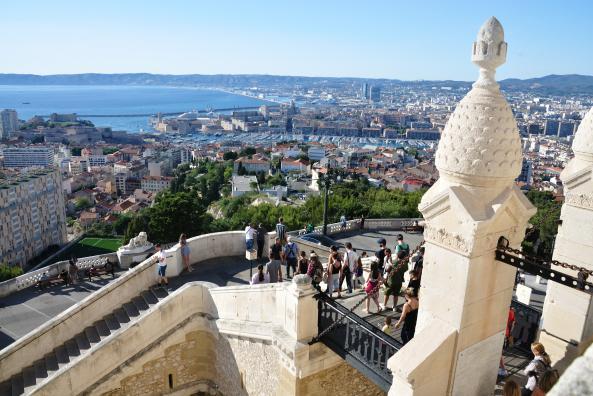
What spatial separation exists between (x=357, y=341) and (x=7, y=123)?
213826mm

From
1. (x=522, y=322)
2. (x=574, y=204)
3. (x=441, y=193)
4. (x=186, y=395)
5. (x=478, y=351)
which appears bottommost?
(x=186, y=395)

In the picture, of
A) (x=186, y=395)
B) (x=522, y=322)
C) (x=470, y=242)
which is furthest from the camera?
(x=186, y=395)

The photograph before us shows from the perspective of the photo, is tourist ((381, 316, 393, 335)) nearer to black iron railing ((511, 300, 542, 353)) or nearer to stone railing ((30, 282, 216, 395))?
black iron railing ((511, 300, 542, 353))

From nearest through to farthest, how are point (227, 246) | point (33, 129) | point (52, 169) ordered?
point (227, 246) < point (52, 169) < point (33, 129)

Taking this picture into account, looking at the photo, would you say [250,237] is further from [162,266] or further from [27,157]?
[27,157]

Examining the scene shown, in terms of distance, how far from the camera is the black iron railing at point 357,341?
5727 mm

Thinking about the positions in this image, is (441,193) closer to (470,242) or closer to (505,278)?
(470,242)

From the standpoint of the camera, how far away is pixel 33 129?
180250 mm

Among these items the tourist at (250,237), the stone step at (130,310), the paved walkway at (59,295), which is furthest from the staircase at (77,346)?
the tourist at (250,237)

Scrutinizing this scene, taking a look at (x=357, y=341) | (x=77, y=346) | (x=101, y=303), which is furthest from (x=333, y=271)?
(x=77, y=346)

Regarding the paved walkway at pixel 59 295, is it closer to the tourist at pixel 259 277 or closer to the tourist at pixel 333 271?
the tourist at pixel 333 271

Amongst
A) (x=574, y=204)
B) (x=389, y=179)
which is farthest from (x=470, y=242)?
(x=389, y=179)

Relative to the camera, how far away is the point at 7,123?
18225 centimetres

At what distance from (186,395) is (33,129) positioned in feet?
662
